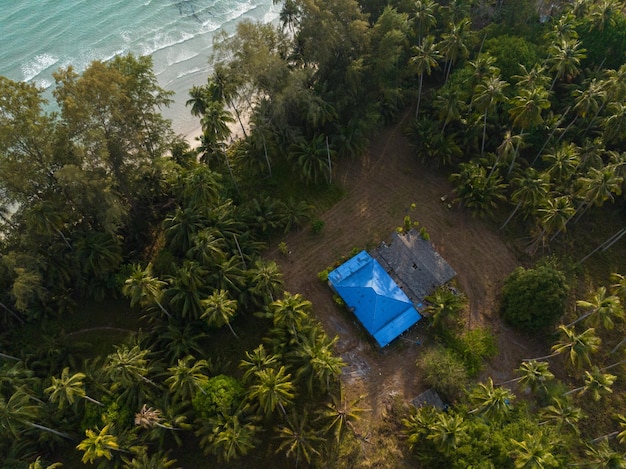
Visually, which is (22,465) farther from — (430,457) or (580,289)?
(580,289)

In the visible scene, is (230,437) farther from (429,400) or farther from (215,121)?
(215,121)

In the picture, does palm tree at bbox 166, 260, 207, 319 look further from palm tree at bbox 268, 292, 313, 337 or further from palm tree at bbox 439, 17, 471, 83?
palm tree at bbox 439, 17, 471, 83

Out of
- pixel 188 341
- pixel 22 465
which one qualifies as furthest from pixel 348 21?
pixel 22 465

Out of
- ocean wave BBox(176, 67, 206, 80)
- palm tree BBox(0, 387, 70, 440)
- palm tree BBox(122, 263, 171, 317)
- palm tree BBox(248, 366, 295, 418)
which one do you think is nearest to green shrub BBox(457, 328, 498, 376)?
palm tree BBox(248, 366, 295, 418)

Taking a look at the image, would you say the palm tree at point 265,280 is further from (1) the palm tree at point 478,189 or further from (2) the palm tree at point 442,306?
(1) the palm tree at point 478,189

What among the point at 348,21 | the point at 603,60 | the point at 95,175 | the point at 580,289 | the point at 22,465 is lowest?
the point at 580,289

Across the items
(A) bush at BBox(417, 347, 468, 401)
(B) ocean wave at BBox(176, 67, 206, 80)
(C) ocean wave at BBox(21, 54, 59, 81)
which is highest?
(C) ocean wave at BBox(21, 54, 59, 81)
